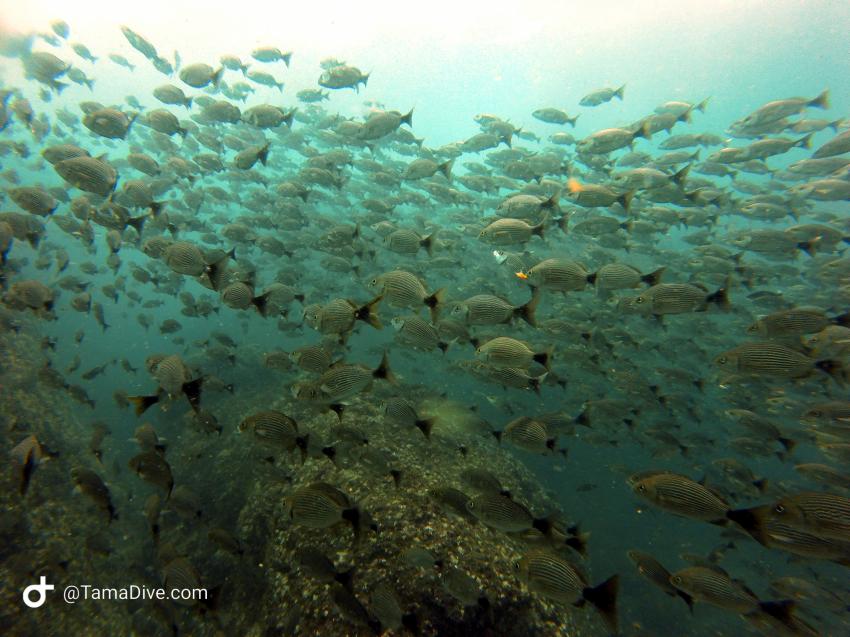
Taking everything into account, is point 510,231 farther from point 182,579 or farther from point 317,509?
point 182,579

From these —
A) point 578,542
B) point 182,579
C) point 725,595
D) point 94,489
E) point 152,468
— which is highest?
point 578,542

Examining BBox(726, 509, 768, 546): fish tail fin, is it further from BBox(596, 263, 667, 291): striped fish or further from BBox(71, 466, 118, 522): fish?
BBox(71, 466, 118, 522): fish

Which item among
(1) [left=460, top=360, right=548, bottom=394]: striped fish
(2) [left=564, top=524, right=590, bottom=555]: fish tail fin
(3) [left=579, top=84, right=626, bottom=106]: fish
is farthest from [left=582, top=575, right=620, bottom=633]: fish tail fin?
(3) [left=579, top=84, right=626, bottom=106]: fish

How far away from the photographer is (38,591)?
18.5 feet

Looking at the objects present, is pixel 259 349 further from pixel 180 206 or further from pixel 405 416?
pixel 405 416

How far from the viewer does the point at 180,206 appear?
49.5ft

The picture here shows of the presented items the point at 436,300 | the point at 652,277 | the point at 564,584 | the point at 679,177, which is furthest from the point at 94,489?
the point at 679,177

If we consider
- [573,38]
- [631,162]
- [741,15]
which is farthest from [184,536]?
[573,38]

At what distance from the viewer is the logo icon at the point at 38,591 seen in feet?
17.9

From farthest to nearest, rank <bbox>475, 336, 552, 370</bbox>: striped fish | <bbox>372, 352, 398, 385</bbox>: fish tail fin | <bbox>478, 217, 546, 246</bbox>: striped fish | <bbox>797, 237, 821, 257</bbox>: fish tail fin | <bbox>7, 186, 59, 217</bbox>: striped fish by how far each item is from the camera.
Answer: <bbox>797, 237, 821, 257</bbox>: fish tail fin < <bbox>478, 217, 546, 246</bbox>: striped fish < <bbox>7, 186, 59, 217</bbox>: striped fish < <bbox>475, 336, 552, 370</bbox>: striped fish < <bbox>372, 352, 398, 385</bbox>: fish tail fin

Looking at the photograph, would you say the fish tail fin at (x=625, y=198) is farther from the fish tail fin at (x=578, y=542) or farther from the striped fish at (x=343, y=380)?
the fish tail fin at (x=578, y=542)

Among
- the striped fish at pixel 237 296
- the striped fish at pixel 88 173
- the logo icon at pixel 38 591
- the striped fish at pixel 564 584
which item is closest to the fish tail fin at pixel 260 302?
the striped fish at pixel 237 296

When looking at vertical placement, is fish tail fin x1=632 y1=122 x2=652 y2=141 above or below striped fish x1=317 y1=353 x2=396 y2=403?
above

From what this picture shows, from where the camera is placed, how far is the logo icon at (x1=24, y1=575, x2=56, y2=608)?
17.9 feet
